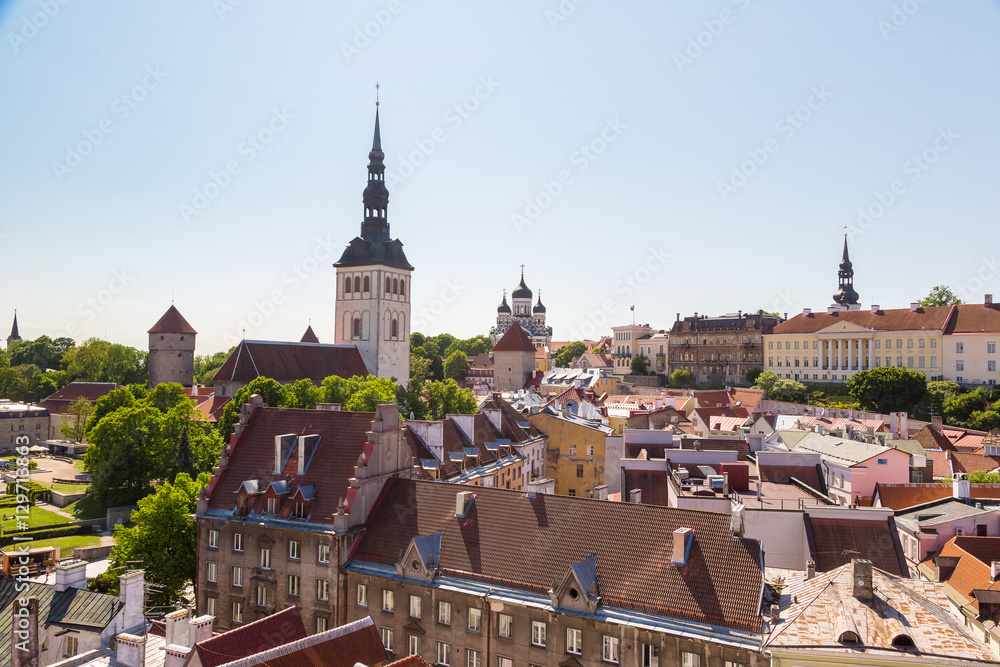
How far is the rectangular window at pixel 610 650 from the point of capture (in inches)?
800

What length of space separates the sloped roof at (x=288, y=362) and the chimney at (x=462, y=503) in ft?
180

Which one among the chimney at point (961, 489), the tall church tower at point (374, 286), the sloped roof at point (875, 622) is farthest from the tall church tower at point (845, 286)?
the sloped roof at point (875, 622)

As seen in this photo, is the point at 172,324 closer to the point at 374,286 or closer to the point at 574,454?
the point at 374,286

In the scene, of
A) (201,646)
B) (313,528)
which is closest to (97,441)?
(313,528)

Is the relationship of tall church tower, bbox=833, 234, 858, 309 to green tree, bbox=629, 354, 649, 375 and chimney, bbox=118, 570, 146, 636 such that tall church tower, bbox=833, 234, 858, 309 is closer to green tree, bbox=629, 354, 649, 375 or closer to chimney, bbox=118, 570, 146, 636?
green tree, bbox=629, 354, 649, 375

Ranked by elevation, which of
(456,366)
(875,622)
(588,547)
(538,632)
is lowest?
(538,632)

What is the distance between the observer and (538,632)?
2139 centimetres

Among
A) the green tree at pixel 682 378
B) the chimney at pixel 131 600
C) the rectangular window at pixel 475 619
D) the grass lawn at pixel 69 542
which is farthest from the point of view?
the green tree at pixel 682 378

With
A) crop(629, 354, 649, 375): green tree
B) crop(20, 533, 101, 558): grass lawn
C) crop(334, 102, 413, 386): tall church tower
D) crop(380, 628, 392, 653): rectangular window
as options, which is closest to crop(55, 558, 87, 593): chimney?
crop(380, 628, 392, 653): rectangular window

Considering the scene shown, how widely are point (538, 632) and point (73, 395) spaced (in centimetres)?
9660

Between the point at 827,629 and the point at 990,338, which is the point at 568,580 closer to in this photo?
the point at 827,629

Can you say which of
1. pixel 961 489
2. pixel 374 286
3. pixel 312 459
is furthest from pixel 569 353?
pixel 312 459

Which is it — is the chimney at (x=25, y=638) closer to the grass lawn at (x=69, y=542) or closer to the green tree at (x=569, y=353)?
the grass lawn at (x=69, y=542)

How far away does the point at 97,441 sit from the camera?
55500 millimetres
